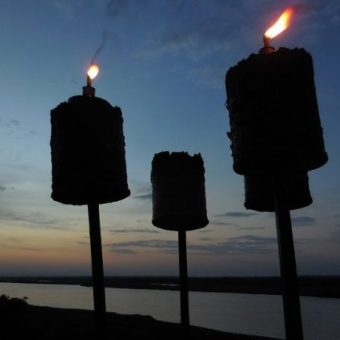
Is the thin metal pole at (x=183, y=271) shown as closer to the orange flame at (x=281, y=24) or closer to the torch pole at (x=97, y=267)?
the torch pole at (x=97, y=267)

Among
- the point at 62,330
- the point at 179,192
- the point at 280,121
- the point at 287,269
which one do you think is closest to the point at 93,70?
the point at 280,121

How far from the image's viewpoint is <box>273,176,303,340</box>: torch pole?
17.2 feet

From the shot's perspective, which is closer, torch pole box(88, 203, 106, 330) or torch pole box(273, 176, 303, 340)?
torch pole box(273, 176, 303, 340)

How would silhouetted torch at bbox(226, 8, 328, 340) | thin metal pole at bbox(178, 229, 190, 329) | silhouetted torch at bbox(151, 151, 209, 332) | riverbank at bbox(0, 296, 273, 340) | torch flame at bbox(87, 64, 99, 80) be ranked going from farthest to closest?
1. riverbank at bbox(0, 296, 273, 340)
2. thin metal pole at bbox(178, 229, 190, 329)
3. silhouetted torch at bbox(151, 151, 209, 332)
4. torch flame at bbox(87, 64, 99, 80)
5. silhouetted torch at bbox(226, 8, 328, 340)

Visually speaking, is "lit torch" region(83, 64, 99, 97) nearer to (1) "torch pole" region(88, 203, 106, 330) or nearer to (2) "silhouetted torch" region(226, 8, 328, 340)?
(1) "torch pole" region(88, 203, 106, 330)

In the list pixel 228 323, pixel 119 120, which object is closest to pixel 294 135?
pixel 119 120

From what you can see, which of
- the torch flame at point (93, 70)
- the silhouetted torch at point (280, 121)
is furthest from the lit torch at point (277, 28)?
the torch flame at point (93, 70)

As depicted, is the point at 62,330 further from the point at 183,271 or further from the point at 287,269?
the point at 287,269

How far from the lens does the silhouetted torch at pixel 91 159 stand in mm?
7290

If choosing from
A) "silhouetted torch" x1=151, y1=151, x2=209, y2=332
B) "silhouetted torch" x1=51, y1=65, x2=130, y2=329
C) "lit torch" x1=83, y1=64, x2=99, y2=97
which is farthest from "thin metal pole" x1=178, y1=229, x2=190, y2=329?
"lit torch" x1=83, y1=64, x2=99, y2=97

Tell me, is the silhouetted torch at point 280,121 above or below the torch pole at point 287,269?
above

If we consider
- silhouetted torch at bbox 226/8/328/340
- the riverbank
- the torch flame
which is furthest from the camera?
the riverbank

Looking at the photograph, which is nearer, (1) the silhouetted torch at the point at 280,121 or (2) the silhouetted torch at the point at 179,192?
(1) the silhouetted torch at the point at 280,121

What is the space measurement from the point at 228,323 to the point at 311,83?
27.4 meters
